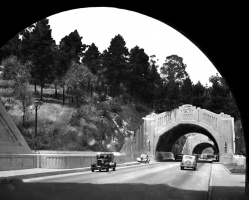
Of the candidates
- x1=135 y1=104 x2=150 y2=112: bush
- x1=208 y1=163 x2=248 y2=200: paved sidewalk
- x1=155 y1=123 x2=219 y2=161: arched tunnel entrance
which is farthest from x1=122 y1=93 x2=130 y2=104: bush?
x1=208 y1=163 x2=248 y2=200: paved sidewalk

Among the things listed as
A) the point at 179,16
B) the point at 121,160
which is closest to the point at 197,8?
the point at 179,16

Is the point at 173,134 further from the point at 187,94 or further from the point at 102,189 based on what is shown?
the point at 102,189

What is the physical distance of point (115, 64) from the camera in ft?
359

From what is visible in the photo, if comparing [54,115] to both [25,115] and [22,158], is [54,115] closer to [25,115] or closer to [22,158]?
[25,115]

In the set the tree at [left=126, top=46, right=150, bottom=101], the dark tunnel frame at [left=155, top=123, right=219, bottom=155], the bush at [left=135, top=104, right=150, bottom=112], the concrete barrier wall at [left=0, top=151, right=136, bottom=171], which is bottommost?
the concrete barrier wall at [left=0, top=151, right=136, bottom=171]

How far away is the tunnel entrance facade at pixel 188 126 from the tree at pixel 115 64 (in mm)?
35139

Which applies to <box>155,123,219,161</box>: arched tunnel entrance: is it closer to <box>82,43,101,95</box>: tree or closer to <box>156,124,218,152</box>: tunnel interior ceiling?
<box>156,124,218,152</box>: tunnel interior ceiling

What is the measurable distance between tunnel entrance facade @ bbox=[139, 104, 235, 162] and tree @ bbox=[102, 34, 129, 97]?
3514 centimetres

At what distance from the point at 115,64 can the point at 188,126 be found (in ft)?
128

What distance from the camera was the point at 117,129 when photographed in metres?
87.9

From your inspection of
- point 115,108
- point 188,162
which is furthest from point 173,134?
point 188,162

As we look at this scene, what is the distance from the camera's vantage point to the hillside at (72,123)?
218 ft

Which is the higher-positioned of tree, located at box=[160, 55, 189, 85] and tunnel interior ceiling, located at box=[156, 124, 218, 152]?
tree, located at box=[160, 55, 189, 85]

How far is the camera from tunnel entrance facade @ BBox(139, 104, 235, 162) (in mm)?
70875
